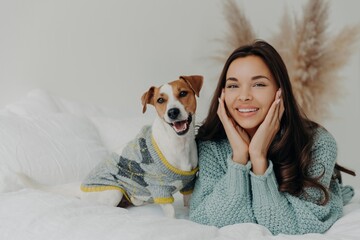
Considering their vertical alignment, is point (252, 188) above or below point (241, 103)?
below

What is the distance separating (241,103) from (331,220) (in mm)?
419

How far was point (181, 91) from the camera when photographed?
150 centimetres

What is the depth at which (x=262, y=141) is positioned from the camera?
4.41 feet

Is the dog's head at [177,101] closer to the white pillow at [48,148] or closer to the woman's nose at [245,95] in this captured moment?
the woman's nose at [245,95]

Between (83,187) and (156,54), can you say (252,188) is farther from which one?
(156,54)

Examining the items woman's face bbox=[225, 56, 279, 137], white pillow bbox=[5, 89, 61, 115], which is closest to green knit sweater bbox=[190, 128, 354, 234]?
woman's face bbox=[225, 56, 279, 137]

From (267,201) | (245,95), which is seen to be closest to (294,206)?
(267,201)

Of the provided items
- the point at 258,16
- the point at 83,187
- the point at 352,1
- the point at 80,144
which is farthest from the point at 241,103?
the point at 352,1

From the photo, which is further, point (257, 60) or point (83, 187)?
point (83, 187)

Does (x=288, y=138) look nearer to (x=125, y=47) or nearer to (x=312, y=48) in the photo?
(x=125, y=47)

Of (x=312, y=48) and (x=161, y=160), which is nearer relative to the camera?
(x=161, y=160)

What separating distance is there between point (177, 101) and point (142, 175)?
0.86 feet

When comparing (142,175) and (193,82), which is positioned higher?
(193,82)

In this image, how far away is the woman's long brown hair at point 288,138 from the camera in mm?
1379
